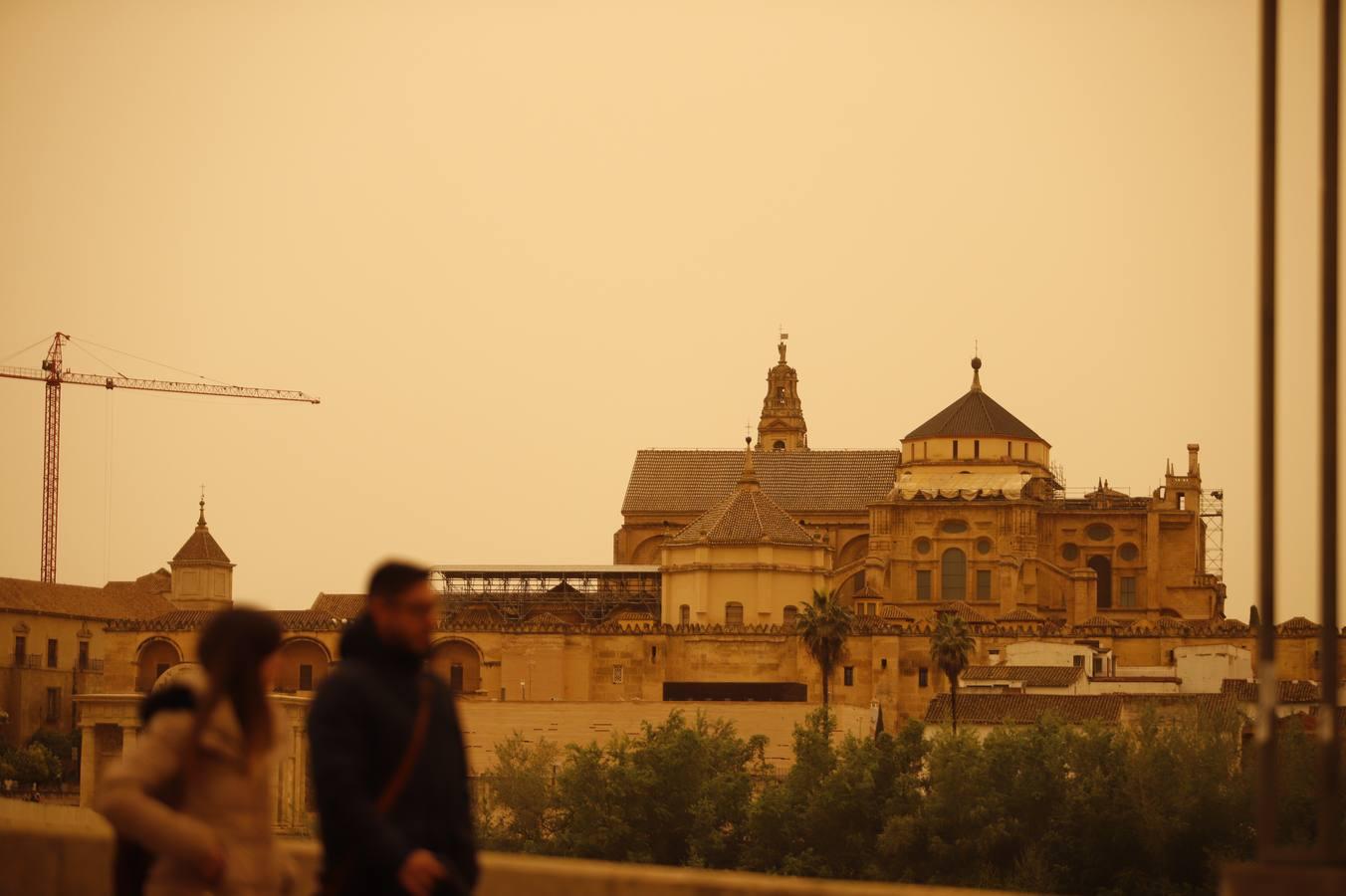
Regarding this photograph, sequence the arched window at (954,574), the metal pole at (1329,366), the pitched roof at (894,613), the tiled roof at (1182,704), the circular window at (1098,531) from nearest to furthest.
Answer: the metal pole at (1329,366)
the tiled roof at (1182,704)
the pitched roof at (894,613)
the arched window at (954,574)
the circular window at (1098,531)

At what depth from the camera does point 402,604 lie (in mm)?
10156

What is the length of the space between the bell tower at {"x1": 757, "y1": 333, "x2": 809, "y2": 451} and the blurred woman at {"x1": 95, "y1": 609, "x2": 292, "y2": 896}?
116678 millimetres

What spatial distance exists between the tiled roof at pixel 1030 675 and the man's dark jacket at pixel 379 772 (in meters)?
73.1

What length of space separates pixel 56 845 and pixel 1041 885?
5670 centimetres

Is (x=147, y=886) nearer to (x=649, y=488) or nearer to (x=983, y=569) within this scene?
(x=983, y=569)

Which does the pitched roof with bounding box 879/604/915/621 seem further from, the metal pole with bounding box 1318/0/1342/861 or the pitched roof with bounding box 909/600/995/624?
the metal pole with bounding box 1318/0/1342/861

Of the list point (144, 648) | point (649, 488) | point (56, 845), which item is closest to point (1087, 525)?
point (649, 488)

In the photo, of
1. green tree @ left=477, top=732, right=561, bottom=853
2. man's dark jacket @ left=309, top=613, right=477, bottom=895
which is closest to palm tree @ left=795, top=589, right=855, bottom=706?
green tree @ left=477, top=732, right=561, bottom=853

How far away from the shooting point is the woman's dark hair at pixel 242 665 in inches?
400

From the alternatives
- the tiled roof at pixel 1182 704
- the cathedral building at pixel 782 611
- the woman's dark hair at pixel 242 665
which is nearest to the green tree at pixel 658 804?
the cathedral building at pixel 782 611

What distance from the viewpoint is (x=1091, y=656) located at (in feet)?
282

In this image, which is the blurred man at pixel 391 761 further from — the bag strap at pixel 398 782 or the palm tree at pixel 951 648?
the palm tree at pixel 951 648

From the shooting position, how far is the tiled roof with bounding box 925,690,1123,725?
79188 millimetres

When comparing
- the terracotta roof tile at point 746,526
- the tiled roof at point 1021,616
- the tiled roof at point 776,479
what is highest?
the tiled roof at point 776,479
